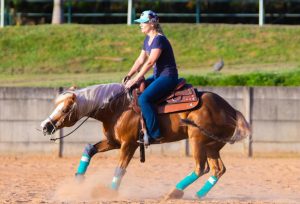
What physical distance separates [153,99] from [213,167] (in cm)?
128

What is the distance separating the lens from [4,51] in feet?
93.9

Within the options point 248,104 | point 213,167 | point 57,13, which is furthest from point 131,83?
point 57,13

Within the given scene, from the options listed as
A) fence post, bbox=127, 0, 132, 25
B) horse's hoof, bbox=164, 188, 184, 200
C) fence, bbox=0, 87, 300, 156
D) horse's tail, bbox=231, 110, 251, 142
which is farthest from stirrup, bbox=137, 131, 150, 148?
fence post, bbox=127, 0, 132, 25

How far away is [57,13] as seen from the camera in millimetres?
31047

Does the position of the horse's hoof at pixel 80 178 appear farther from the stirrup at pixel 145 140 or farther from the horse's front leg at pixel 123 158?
the stirrup at pixel 145 140

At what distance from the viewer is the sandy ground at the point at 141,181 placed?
41.1 feet

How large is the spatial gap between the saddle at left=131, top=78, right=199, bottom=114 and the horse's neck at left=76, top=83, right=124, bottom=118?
0.89 feet

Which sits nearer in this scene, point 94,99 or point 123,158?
point 123,158

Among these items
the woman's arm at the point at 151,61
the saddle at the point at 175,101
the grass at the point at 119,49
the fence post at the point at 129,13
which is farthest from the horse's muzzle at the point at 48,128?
the fence post at the point at 129,13

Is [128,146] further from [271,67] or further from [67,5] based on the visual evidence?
[67,5]

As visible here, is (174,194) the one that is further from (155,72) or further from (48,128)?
(48,128)

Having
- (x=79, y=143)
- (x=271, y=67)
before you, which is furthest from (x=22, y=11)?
(x=79, y=143)

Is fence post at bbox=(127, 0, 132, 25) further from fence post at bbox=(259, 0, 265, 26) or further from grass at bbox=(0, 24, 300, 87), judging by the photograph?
fence post at bbox=(259, 0, 265, 26)

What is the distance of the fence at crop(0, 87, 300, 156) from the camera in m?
18.8
